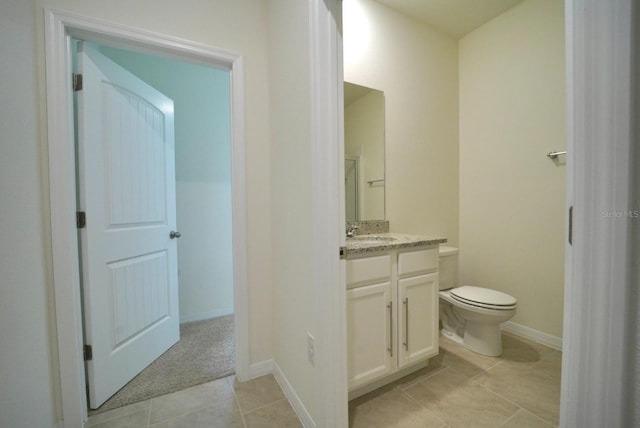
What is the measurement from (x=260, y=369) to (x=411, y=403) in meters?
0.95

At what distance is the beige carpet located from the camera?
148cm

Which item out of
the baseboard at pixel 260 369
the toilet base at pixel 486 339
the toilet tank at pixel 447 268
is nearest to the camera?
the baseboard at pixel 260 369

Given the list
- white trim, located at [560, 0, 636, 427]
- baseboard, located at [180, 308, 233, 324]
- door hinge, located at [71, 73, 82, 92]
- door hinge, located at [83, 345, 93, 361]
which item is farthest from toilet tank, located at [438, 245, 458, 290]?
door hinge, located at [71, 73, 82, 92]

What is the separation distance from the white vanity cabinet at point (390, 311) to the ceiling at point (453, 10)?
1.96 meters

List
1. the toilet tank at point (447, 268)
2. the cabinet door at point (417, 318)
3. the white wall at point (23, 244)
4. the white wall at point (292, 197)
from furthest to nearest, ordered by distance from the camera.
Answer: the toilet tank at point (447, 268) < the cabinet door at point (417, 318) < the white wall at point (292, 197) < the white wall at point (23, 244)

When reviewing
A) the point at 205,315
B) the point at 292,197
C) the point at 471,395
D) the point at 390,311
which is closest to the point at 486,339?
the point at 471,395

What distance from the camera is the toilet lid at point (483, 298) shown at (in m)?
1.71

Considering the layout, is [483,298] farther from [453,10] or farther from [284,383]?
[453,10]

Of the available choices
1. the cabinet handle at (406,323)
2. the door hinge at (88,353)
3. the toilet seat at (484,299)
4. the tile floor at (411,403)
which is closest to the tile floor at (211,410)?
the tile floor at (411,403)

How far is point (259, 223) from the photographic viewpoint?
5.42ft

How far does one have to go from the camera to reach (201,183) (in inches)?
98.5

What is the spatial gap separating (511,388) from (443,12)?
→ 2833 mm

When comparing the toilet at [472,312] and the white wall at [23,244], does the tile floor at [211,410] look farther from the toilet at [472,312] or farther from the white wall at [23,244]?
the toilet at [472,312]

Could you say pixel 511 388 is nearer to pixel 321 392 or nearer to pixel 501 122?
pixel 321 392
